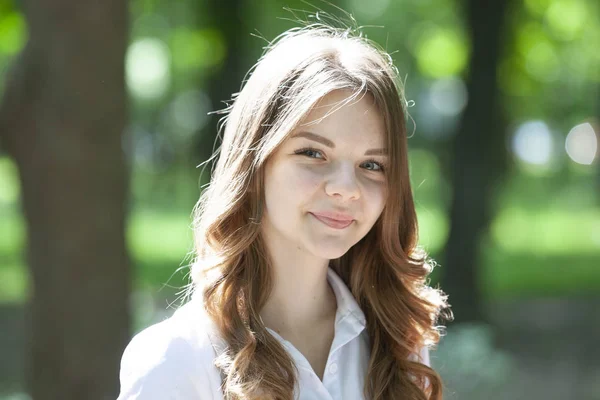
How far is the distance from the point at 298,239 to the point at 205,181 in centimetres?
1245

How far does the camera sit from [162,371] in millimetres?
2029

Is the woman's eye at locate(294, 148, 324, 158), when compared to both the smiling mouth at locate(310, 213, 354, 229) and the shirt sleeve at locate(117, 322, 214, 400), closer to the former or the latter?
the smiling mouth at locate(310, 213, 354, 229)

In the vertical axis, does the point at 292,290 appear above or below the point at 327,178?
below

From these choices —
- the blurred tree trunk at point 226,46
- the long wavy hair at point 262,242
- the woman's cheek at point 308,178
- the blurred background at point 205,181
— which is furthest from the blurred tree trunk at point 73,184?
the blurred tree trunk at point 226,46

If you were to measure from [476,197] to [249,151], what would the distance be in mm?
8504

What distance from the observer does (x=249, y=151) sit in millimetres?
2281

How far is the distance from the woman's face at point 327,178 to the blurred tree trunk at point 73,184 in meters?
3.44

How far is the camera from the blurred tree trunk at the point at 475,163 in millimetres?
10352

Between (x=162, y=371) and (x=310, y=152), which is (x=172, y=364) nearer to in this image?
(x=162, y=371)

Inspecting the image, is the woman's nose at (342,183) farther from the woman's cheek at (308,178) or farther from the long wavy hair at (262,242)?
the long wavy hair at (262,242)

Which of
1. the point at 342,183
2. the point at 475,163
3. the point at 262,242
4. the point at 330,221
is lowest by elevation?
the point at 475,163

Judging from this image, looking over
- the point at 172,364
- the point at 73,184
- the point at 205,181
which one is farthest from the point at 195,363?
the point at 205,181

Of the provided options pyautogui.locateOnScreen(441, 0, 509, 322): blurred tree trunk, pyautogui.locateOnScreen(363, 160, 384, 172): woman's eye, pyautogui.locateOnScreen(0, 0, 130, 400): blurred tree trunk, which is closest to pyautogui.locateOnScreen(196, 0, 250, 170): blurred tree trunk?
pyautogui.locateOnScreen(441, 0, 509, 322): blurred tree trunk

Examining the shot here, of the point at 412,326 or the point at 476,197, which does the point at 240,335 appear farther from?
the point at 476,197
